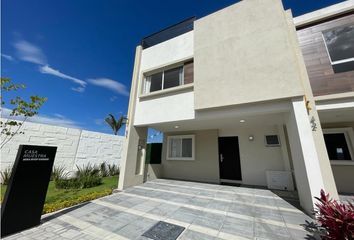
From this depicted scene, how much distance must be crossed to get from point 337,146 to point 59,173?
15.4 m

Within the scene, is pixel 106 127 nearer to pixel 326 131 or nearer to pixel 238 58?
pixel 238 58

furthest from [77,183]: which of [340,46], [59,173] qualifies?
[340,46]

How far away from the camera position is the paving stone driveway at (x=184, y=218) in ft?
10.7

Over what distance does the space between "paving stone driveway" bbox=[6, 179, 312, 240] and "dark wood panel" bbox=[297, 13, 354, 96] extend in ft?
14.9

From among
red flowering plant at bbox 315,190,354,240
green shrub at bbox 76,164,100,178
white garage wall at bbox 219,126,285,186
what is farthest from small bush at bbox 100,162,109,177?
red flowering plant at bbox 315,190,354,240

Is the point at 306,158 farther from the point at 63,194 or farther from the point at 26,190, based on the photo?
the point at 63,194

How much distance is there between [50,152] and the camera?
152 inches

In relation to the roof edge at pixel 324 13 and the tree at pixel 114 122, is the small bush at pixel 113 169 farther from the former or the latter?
the tree at pixel 114 122

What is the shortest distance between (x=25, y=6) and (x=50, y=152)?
294 inches

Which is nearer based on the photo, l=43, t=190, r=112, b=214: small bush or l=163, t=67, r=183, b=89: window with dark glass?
l=43, t=190, r=112, b=214: small bush

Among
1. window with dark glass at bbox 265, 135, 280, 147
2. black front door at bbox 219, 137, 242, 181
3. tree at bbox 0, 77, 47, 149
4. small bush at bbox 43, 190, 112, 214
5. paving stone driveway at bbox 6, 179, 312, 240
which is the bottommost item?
paving stone driveway at bbox 6, 179, 312, 240

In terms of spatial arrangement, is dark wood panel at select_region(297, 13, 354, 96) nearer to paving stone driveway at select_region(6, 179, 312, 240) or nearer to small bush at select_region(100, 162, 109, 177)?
paving stone driveway at select_region(6, 179, 312, 240)

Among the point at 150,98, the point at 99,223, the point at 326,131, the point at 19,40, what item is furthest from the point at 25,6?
A: the point at 326,131

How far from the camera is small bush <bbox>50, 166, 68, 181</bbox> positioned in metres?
8.25
